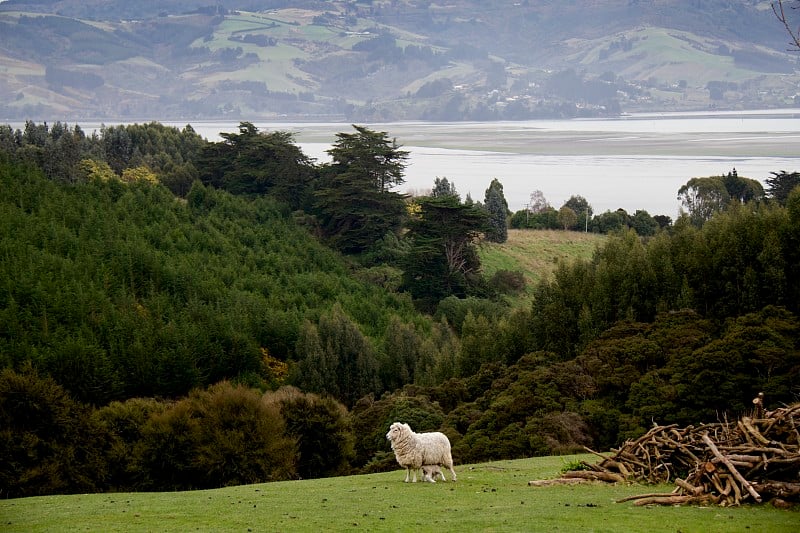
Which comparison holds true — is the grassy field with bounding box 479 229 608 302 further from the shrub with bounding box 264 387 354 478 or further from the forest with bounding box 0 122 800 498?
the shrub with bounding box 264 387 354 478

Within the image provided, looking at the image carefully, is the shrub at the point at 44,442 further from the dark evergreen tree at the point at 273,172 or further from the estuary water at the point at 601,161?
the estuary water at the point at 601,161

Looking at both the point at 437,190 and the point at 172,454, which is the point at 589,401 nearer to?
the point at 172,454

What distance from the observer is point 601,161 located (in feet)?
427

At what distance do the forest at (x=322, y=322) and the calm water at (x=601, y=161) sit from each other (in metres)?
16.6

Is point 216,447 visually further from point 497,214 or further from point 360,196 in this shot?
point 497,214

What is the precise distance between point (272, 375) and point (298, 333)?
3.00 m

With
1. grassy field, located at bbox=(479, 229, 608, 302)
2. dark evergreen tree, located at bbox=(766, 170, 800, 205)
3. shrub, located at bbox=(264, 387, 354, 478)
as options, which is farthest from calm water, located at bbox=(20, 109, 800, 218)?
shrub, located at bbox=(264, 387, 354, 478)

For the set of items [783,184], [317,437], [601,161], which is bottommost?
[317,437]

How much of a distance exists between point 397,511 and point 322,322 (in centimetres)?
3147

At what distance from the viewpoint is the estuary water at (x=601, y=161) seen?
9712cm

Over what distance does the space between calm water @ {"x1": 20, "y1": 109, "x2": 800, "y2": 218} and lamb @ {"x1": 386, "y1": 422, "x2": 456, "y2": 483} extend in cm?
6281

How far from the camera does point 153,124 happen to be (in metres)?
88.0

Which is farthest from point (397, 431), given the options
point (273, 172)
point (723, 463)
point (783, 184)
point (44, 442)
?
point (783, 184)

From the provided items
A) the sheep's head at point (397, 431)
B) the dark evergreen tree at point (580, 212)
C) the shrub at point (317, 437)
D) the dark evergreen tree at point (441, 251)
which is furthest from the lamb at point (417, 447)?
the dark evergreen tree at point (580, 212)
